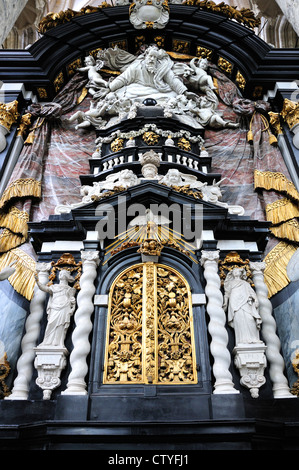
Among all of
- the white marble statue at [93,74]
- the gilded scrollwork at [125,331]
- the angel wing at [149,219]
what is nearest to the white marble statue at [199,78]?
the white marble statue at [93,74]

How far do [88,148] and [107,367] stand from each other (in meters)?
6.34

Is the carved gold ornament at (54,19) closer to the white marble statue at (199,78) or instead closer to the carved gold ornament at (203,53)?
the carved gold ornament at (203,53)

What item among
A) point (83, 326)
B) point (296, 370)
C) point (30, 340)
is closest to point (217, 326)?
point (296, 370)

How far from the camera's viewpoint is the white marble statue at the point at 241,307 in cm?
573

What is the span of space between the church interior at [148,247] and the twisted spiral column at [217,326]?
19 millimetres

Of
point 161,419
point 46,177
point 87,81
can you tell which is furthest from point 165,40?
→ point 161,419

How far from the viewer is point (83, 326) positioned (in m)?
5.69

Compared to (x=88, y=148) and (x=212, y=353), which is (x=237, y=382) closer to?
(x=212, y=353)

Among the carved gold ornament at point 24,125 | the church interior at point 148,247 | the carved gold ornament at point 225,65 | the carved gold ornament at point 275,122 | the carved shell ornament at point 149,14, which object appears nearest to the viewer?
the church interior at point 148,247

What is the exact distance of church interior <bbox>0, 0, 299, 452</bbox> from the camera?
16.6 ft

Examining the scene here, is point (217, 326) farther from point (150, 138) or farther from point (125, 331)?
point (150, 138)

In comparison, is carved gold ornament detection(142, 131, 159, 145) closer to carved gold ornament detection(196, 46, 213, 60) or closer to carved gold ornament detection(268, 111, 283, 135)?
carved gold ornament detection(268, 111, 283, 135)

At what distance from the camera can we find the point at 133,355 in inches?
220

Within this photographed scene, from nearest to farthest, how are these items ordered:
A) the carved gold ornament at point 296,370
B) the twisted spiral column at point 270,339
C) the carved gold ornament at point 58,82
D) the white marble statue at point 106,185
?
the twisted spiral column at point 270,339 < the carved gold ornament at point 296,370 < the white marble statue at point 106,185 < the carved gold ornament at point 58,82
